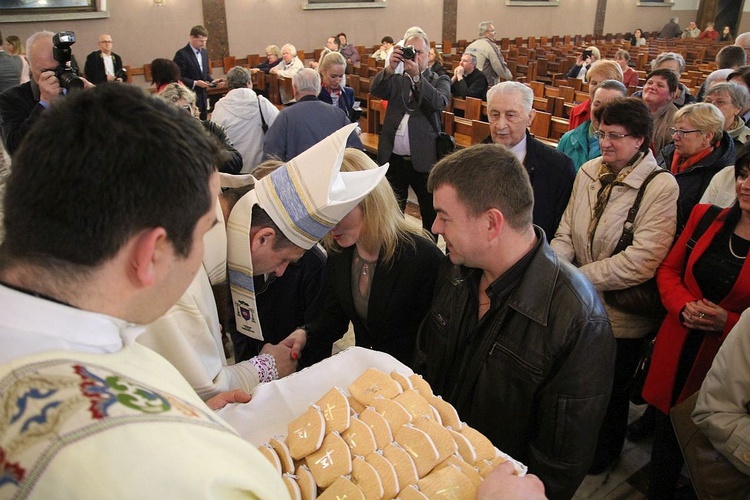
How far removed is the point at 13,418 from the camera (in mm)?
614

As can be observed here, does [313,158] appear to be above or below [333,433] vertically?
above

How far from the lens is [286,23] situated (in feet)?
48.5

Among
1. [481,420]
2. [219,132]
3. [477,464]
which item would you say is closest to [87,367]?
[477,464]

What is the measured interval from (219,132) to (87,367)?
360 centimetres

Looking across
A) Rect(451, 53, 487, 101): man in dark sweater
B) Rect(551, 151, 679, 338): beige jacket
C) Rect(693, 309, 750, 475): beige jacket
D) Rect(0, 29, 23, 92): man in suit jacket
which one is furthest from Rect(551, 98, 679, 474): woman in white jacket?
Rect(0, 29, 23, 92): man in suit jacket

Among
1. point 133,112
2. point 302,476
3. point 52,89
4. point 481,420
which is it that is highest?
point 133,112

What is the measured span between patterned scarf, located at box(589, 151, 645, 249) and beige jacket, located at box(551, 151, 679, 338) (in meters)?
0.02

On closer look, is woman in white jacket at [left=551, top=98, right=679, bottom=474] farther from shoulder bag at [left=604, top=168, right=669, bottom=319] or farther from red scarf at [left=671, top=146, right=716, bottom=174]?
red scarf at [left=671, top=146, right=716, bottom=174]

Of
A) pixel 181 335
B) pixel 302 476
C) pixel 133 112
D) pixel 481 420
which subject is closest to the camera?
pixel 133 112

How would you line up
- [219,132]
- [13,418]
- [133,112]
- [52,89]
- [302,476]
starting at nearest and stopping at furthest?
[13,418] < [133,112] < [302,476] < [52,89] < [219,132]

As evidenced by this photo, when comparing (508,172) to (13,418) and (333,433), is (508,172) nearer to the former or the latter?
(333,433)

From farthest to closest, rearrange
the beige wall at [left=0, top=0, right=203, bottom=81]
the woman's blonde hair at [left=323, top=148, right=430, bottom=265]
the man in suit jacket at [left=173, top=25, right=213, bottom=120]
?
1. the beige wall at [left=0, top=0, right=203, bottom=81]
2. the man in suit jacket at [left=173, top=25, right=213, bottom=120]
3. the woman's blonde hair at [left=323, top=148, right=430, bottom=265]

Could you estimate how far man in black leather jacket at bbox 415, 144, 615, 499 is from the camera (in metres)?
1.60

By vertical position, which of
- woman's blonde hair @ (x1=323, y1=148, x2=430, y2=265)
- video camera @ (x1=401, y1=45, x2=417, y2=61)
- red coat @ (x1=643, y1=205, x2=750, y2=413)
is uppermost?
video camera @ (x1=401, y1=45, x2=417, y2=61)
